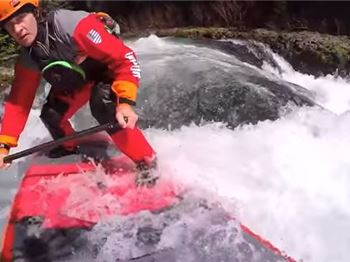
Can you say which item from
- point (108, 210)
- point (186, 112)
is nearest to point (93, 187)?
point (108, 210)

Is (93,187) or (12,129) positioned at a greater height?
(12,129)

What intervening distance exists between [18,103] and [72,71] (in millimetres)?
316

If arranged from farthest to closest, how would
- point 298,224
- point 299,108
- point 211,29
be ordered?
point 211,29 → point 299,108 → point 298,224

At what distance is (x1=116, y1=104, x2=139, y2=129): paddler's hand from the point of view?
2668mm

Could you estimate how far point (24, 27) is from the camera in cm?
261

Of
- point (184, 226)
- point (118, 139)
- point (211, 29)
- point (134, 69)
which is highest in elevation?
point (134, 69)

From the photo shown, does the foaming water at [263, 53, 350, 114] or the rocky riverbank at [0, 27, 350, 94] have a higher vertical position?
the rocky riverbank at [0, 27, 350, 94]

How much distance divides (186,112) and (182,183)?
69.1 inches

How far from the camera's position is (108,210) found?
289 cm

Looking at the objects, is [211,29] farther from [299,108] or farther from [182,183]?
[182,183]

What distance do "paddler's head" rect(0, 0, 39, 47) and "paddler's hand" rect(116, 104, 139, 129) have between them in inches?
18.2

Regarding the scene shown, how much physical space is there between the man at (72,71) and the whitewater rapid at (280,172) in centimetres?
45

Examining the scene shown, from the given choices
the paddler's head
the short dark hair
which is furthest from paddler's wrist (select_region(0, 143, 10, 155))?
the short dark hair

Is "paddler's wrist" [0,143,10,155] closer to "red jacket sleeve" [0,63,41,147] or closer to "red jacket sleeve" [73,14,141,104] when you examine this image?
"red jacket sleeve" [0,63,41,147]
